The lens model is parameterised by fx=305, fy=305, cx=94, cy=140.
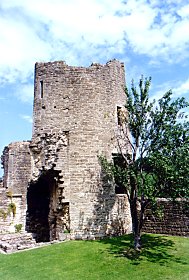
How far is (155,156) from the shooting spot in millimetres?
12125

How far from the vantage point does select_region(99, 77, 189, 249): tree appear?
1174 cm

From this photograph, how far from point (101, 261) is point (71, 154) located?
5.80m

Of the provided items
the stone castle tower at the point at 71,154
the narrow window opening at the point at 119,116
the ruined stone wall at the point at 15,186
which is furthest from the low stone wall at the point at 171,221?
the ruined stone wall at the point at 15,186

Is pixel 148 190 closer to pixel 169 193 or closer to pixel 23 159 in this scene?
pixel 169 193

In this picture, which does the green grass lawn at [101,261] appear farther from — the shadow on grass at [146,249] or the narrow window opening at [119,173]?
the narrow window opening at [119,173]

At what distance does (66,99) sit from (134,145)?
485cm

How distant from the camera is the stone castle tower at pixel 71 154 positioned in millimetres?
14922

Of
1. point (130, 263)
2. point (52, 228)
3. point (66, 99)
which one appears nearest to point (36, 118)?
point (66, 99)

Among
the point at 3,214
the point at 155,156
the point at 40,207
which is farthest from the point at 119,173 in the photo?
the point at 40,207

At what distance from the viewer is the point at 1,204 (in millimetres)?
16000

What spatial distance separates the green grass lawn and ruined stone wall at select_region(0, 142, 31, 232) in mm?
3379

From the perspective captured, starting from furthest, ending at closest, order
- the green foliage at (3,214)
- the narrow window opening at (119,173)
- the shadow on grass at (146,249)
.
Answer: the green foliage at (3,214), the narrow window opening at (119,173), the shadow on grass at (146,249)

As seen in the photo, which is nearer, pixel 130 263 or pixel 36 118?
pixel 130 263

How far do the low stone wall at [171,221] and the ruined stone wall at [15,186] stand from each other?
6656mm
